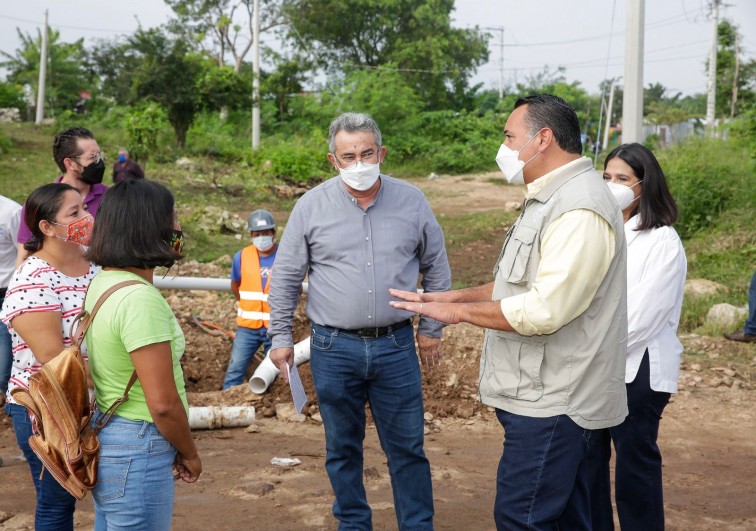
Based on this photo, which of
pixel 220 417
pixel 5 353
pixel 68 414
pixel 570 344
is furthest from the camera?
pixel 220 417

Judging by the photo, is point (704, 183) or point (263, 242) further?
point (704, 183)

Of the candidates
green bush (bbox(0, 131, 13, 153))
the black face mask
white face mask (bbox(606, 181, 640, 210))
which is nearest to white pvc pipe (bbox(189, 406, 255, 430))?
the black face mask

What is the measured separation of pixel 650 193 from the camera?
12.6ft

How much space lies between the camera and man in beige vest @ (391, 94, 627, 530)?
277 cm

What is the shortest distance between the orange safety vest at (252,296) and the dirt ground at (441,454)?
61 centimetres

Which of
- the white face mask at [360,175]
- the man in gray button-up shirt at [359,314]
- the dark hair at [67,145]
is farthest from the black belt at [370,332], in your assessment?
the dark hair at [67,145]

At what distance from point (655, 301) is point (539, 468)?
3.84ft

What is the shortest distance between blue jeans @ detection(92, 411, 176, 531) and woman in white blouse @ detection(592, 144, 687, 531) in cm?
198

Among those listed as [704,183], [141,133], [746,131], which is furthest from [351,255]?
[141,133]

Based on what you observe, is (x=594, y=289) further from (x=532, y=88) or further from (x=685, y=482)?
(x=532, y=88)

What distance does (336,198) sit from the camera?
165 inches

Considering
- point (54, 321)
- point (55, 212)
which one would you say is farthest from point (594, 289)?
point (55, 212)

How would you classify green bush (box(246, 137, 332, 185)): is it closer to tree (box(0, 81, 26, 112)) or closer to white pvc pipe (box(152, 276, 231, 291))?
white pvc pipe (box(152, 276, 231, 291))

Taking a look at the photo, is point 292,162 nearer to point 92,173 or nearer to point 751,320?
point 751,320
